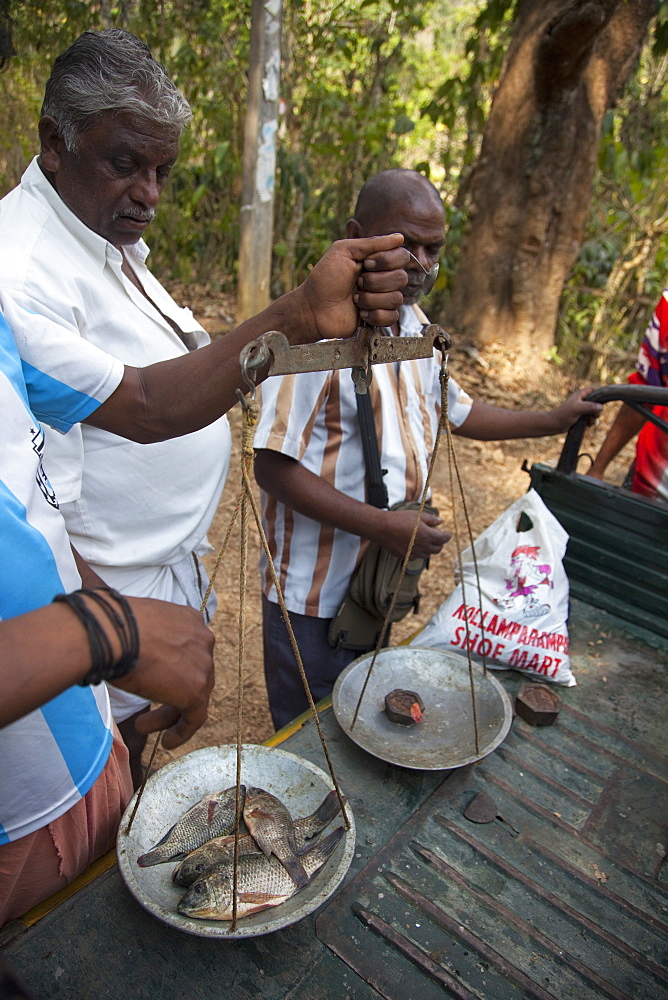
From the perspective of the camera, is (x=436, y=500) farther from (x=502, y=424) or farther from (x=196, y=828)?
(x=196, y=828)

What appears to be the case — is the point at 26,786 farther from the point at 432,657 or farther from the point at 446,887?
the point at 432,657

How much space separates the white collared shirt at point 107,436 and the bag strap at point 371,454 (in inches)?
14.3

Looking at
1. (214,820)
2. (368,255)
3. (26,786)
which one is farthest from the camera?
(214,820)

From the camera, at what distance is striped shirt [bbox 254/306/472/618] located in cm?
176

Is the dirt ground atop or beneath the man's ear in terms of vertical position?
beneath

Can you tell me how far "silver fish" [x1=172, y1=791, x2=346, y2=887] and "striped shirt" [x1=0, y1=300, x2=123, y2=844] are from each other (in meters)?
0.24

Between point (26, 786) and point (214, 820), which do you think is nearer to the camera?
point (26, 786)

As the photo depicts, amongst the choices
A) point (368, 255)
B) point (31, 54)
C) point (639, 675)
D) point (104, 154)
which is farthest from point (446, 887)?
point (31, 54)

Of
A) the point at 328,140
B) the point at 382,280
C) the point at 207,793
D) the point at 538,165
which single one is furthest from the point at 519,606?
the point at 328,140

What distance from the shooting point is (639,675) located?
2080 mm

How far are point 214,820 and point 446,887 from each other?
1.57 feet

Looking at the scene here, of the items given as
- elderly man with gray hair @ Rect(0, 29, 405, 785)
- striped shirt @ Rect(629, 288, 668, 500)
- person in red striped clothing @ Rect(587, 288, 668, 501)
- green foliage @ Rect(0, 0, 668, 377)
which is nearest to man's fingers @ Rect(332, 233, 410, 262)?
elderly man with gray hair @ Rect(0, 29, 405, 785)

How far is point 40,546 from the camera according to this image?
1.03 metres

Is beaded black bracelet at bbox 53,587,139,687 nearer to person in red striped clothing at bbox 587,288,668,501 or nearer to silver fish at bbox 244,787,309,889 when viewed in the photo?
silver fish at bbox 244,787,309,889
